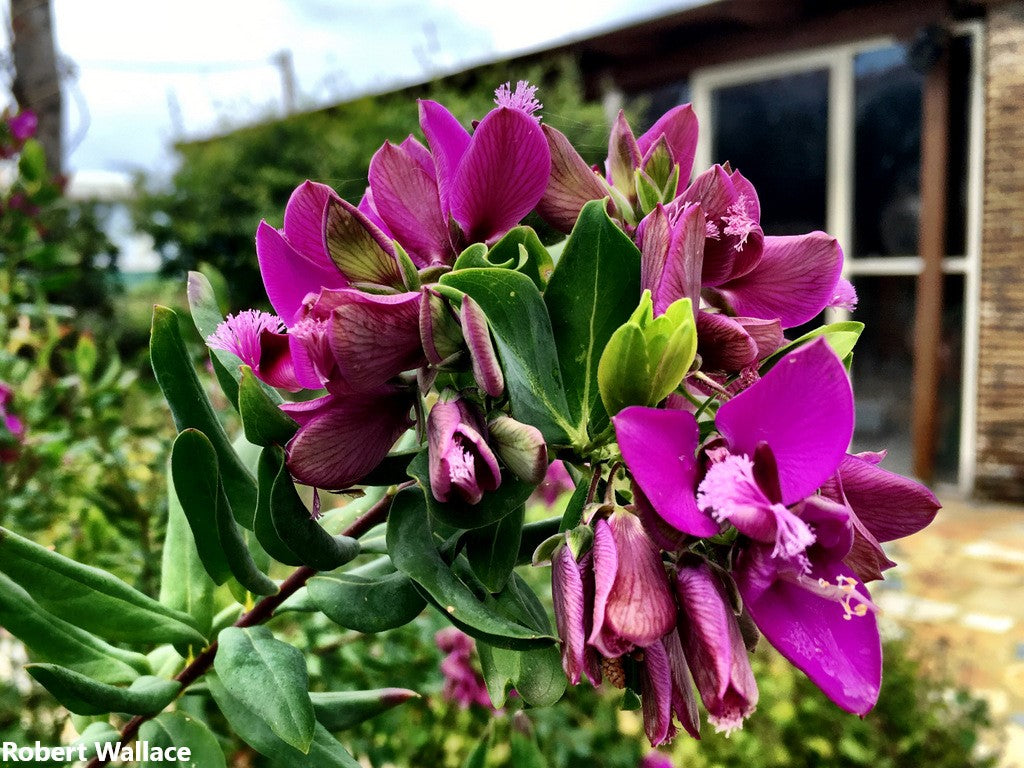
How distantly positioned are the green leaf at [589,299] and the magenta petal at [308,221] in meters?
0.16

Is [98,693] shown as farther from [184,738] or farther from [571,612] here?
[571,612]

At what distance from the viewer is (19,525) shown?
1992 mm

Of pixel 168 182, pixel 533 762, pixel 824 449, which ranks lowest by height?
pixel 533 762

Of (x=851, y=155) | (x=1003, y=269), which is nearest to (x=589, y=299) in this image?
(x=1003, y=269)

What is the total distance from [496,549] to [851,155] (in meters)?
6.24

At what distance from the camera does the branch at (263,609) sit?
2.18 feet

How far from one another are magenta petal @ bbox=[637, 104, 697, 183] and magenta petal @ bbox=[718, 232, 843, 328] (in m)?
0.11

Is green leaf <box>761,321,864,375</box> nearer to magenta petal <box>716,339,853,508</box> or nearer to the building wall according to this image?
magenta petal <box>716,339,853,508</box>

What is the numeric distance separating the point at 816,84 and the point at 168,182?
5.94 metres

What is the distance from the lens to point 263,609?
2.31 ft

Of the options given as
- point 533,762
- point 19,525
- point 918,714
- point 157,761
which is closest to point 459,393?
point 157,761

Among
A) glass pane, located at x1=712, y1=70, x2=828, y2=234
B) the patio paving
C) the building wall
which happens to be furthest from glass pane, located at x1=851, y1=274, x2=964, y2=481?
glass pane, located at x1=712, y1=70, x2=828, y2=234

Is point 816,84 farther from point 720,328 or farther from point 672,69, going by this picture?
point 720,328

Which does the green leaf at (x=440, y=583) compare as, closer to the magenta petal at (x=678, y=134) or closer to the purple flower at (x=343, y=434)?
the purple flower at (x=343, y=434)
